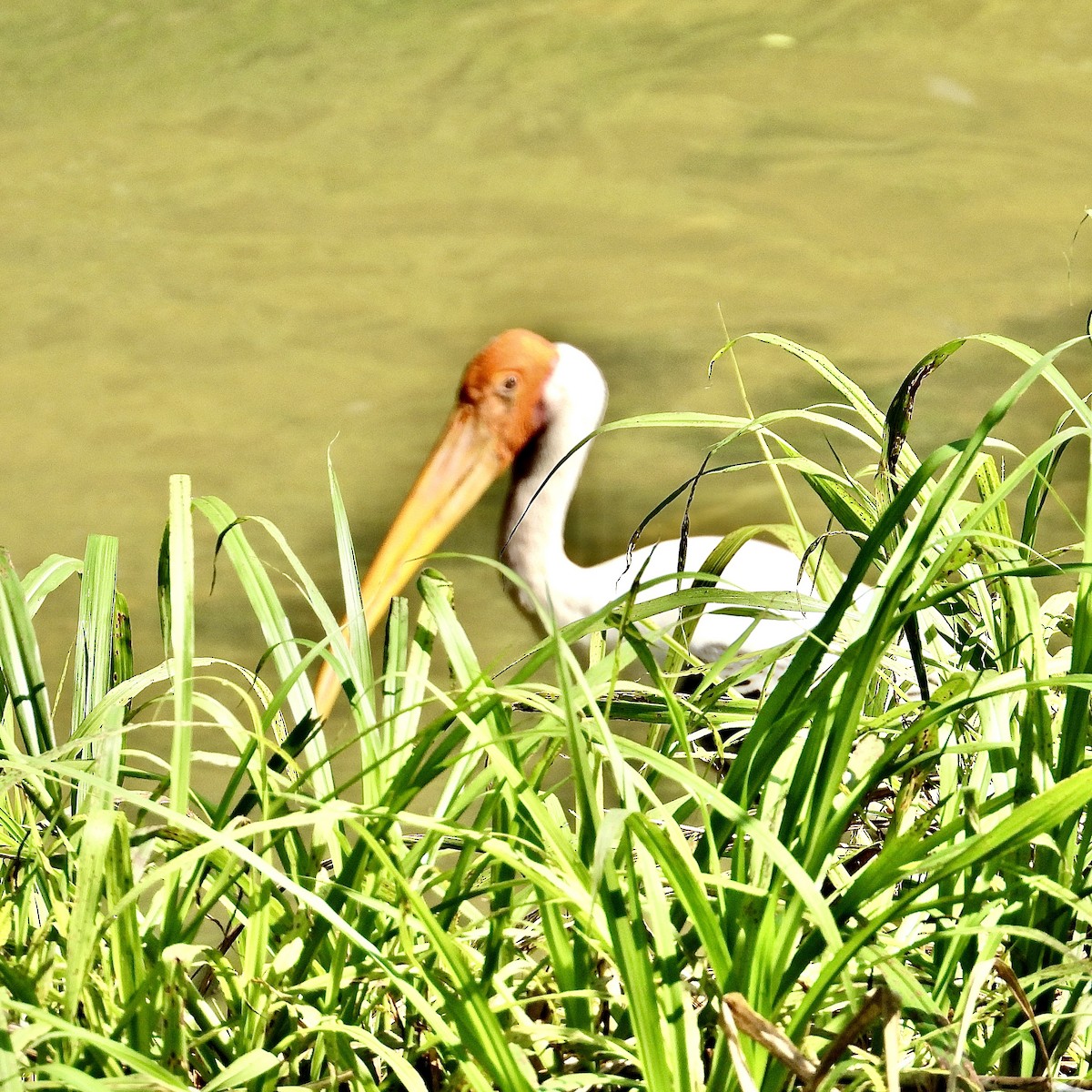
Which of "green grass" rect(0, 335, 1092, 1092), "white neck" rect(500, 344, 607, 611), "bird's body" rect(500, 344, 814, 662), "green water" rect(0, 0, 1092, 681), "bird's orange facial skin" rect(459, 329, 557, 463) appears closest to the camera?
"green grass" rect(0, 335, 1092, 1092)

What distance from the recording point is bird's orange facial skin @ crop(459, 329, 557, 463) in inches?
105

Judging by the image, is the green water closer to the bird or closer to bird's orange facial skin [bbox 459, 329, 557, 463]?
the bird

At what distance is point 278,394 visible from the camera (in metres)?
4.16

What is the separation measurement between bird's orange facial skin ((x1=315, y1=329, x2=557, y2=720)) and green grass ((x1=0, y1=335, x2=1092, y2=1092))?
160cm

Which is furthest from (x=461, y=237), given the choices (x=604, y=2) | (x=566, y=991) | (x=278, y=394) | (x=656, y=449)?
(x=566, y=991)

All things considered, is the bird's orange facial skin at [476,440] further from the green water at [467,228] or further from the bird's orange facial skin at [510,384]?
the green water at [467,228]

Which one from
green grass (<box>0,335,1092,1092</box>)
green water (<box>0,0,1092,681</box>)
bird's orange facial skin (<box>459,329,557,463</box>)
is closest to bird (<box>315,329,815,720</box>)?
bird's orange facial skin (<box>459,329,557,463</box>)

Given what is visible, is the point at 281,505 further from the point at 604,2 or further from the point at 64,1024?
the point at 604,2

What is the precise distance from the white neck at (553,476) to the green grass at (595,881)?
146 centimetres

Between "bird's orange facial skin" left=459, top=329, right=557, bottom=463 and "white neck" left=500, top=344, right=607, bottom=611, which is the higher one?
"bird's orange facial skin" left=459, top=329, right=557, bottom=463

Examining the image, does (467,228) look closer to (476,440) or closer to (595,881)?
(476,440)

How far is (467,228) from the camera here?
4914mm

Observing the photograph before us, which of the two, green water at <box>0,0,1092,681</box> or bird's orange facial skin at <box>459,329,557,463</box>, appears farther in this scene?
green water at <box>0,0,1092,681</box>

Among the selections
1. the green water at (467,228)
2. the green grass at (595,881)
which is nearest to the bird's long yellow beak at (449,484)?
the green water at (467,228)
